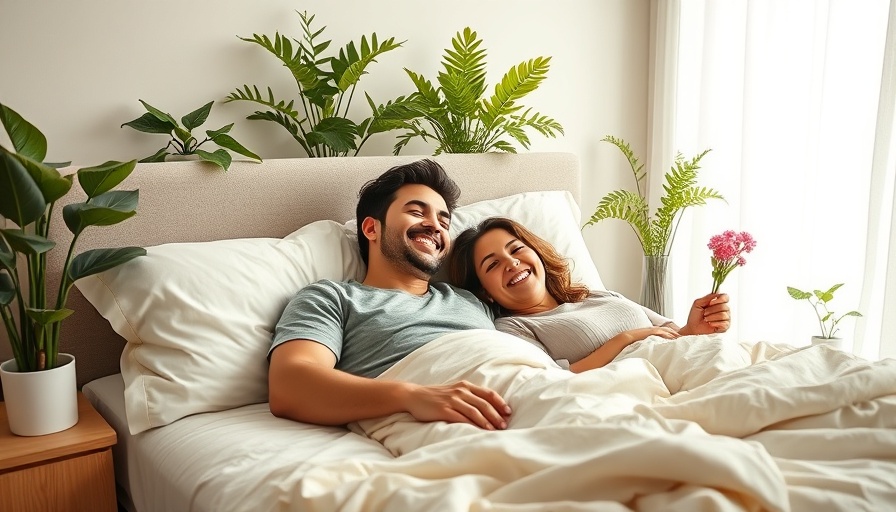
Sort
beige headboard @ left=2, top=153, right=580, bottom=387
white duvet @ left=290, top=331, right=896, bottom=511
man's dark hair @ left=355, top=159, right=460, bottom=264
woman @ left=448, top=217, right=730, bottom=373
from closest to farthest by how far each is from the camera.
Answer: white duvet @ left=290, top=331, right=896, bottom=511 → beige headboard @ left=2, top=153, right=580, bottom=387 → woman @ left=448, top=217, right=730, bottom=373 → man's dark hair @ left=355, top=159, right=460, bottom=264

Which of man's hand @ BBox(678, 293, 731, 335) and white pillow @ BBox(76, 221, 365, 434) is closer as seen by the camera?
white pillow @ BBox(76, 221, 365, 434)

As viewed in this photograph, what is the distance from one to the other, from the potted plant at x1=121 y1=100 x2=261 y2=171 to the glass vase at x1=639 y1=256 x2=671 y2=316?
5.56 ft

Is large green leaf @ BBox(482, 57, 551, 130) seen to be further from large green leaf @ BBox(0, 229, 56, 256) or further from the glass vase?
large green leaf @ BBox(0, 229, 56, 256)

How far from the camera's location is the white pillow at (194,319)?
5.65 feet

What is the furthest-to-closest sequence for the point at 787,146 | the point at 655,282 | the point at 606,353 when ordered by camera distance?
the point at 655,282 < the point at 787,146 < the point at 606,353

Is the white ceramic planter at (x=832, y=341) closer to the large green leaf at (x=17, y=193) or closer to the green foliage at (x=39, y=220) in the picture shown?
the green foliage at (x=39, y=220)

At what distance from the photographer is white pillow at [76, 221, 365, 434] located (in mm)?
1716

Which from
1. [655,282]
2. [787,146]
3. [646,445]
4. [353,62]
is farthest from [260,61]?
[787,146]

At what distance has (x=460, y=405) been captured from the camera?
1.45 metres

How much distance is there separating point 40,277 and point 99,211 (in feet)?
0.69

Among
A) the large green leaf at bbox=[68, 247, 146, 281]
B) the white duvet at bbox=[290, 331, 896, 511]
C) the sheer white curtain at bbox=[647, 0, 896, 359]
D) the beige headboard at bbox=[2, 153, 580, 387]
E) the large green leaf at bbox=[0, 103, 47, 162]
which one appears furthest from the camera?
the sheer white curtain at bbox=[647, 0, 896, 359]

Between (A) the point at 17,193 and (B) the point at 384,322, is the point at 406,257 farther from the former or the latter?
(A) the point at 17,193

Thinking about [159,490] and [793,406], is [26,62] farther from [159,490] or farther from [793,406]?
[793,406]

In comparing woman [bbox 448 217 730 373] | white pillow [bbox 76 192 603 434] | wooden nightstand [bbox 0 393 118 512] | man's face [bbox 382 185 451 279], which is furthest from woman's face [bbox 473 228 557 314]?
wooden nightstand [bbox 0 393 118 512]
